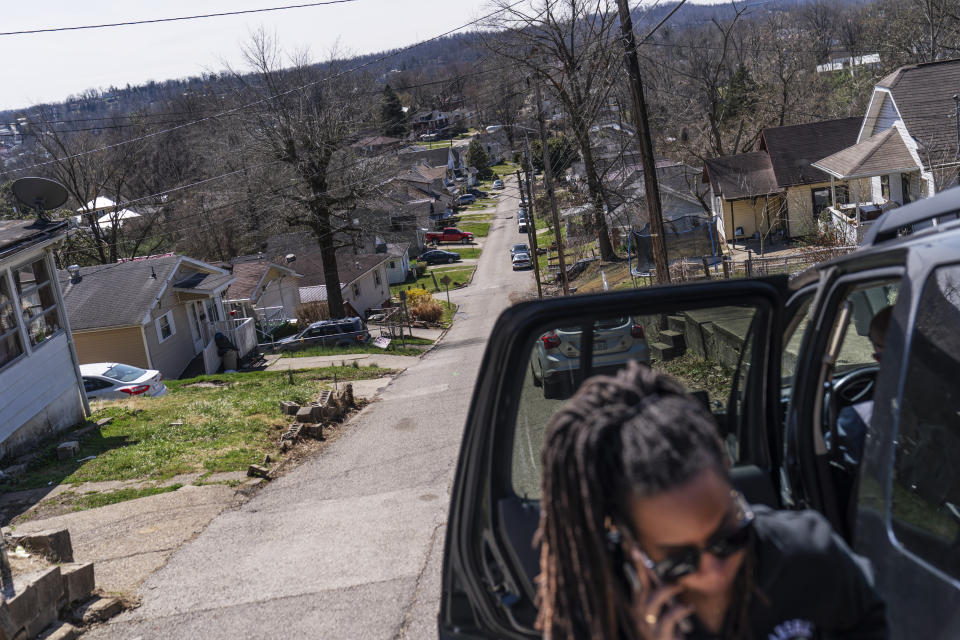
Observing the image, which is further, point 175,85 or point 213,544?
point 175,85

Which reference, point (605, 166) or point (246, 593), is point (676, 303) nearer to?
point (246, 593)

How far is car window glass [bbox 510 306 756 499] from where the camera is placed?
8.41 feet

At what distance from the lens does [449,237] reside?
74688mm

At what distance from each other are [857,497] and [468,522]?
1.15 meters

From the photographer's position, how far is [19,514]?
1088 cm

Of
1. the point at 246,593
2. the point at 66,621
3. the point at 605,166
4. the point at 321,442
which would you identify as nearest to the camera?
the point at 66,621

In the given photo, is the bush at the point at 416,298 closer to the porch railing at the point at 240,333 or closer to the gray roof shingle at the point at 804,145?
the porch railing at the point at 240,333

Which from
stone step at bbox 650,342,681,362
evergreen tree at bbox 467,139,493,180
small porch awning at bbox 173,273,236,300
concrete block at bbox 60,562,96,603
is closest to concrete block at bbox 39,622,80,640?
concrete block at bbox 60,562,96,603

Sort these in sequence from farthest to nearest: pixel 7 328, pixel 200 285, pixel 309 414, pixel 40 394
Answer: pixel 200 285, pixel 40 394, pixel 7 328, pixel 309 414

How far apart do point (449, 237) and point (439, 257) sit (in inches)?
376

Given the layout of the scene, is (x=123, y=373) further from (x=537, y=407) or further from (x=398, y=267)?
(x=398, y=267)

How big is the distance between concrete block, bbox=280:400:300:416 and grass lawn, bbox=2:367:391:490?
0.18 metres

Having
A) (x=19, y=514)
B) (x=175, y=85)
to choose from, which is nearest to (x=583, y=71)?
(x=19, y=514)

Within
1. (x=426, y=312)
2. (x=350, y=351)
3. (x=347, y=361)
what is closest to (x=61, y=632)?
(x=347, y=361)
